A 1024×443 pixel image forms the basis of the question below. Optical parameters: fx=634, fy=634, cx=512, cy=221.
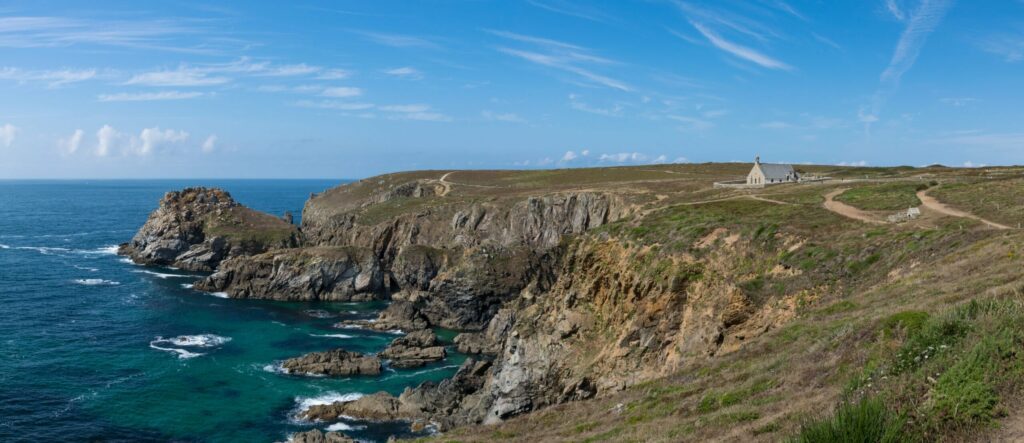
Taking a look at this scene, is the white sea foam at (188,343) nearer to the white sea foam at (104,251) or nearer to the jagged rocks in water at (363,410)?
the jagged rocks in water at (363,410)

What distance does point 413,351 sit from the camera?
64.2 metres

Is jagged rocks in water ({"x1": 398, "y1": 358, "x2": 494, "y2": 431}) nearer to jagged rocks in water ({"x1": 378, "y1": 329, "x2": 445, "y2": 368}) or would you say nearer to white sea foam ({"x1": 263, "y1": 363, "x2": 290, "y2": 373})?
jagged rocks in water ({"x1": 378, "y1": 329, "x2": 445, "y2": 368})

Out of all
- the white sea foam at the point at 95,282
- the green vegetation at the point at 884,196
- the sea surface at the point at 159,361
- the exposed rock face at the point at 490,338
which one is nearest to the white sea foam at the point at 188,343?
the sea surface at the point at 159,361

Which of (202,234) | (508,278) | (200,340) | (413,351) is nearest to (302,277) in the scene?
(200,340)

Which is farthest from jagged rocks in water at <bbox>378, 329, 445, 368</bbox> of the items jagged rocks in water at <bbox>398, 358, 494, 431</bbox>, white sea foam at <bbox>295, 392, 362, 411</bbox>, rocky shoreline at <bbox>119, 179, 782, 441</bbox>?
jagged rocks in water at <bbox>398, 358, 494, 431</bbox>

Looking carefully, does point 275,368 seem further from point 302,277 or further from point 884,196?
point 884,196

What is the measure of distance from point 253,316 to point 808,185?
6808cm

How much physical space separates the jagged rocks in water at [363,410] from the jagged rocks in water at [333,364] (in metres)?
8.60

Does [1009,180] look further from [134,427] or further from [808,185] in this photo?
[134,427]

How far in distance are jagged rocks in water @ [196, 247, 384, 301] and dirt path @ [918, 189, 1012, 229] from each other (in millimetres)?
70189

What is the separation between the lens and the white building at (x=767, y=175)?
7862cm

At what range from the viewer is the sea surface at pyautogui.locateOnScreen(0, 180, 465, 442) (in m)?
46.3

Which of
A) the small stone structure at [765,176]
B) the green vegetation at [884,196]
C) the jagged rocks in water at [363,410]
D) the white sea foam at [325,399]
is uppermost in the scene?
the small stone structure at [765,176]

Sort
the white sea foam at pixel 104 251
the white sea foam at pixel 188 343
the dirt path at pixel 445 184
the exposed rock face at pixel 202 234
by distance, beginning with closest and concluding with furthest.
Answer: the white sea foam at pixel 188 343, the exposed rock face at pixel 202 234, the white sea foam at pixel 104 251, the dirt path at pixel 445 184
